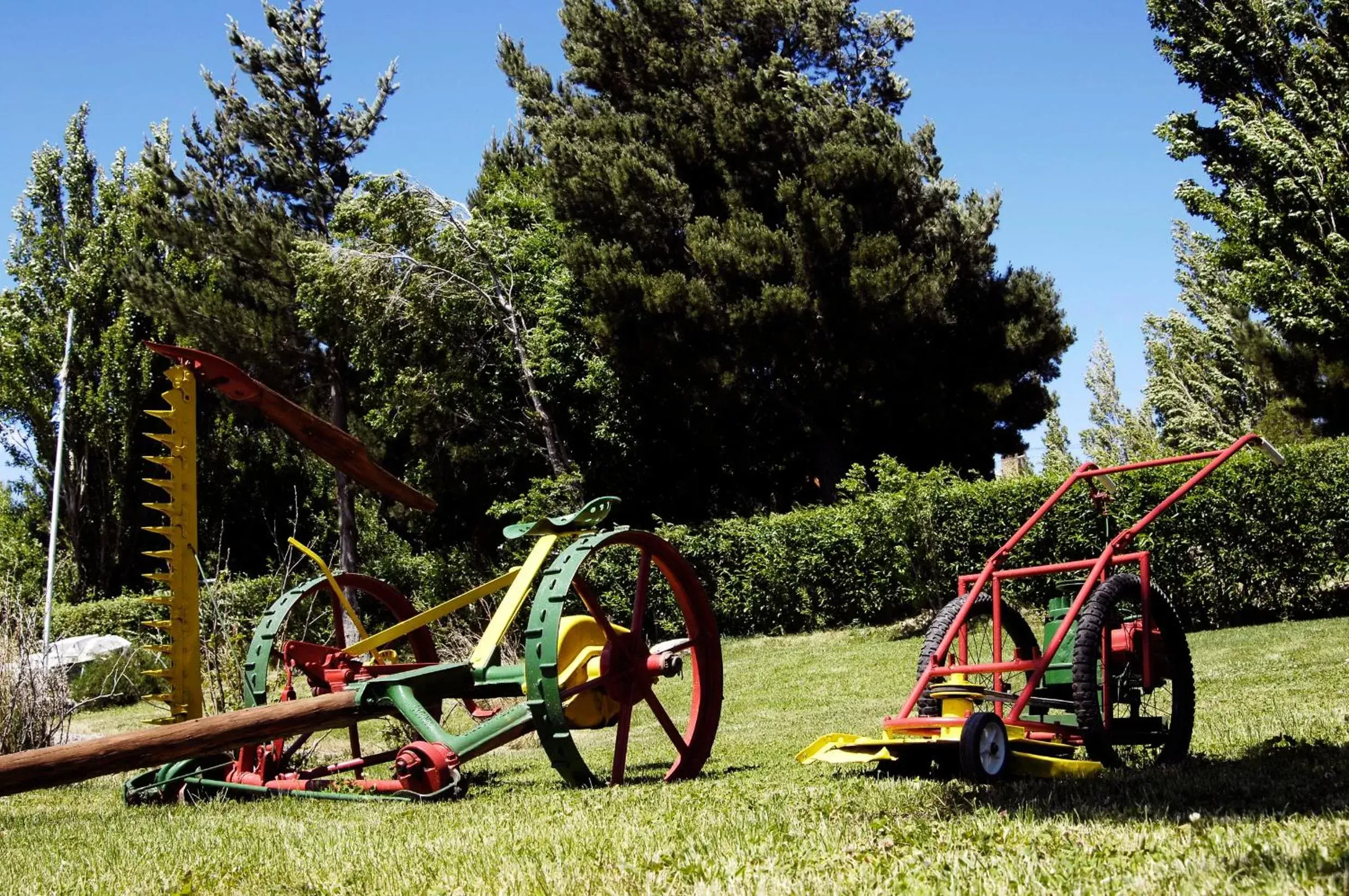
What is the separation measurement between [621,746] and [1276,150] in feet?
50.3

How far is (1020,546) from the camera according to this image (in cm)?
1617

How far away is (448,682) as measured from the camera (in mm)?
6355

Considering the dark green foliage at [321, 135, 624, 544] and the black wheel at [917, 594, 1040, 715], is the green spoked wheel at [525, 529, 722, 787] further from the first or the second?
the dark green foliage at [321, 135, 624, 544]

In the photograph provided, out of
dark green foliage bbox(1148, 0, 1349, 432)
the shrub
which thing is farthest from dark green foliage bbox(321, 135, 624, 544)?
the shrub

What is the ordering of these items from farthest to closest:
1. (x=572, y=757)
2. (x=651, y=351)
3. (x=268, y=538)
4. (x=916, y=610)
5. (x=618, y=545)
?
(x=268, y=538)
(x=651, y=351)
(x=618, y=545)
(x=916, y=610)
(x=572, y=757)

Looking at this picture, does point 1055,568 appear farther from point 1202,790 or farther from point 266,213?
point 266,213

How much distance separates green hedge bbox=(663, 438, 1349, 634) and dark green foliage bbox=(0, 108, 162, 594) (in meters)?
16.3

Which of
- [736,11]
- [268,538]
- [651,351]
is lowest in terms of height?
[268,538]

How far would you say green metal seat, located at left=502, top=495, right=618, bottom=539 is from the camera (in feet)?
22.5

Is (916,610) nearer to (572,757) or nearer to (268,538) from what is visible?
(572,757)

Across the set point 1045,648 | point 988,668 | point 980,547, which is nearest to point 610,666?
point 988,668

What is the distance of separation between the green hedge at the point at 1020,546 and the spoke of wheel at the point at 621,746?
1013 centimetres

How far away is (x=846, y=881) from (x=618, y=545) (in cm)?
1698

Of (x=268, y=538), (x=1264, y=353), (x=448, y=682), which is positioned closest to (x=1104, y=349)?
(x=1264, y=353)
